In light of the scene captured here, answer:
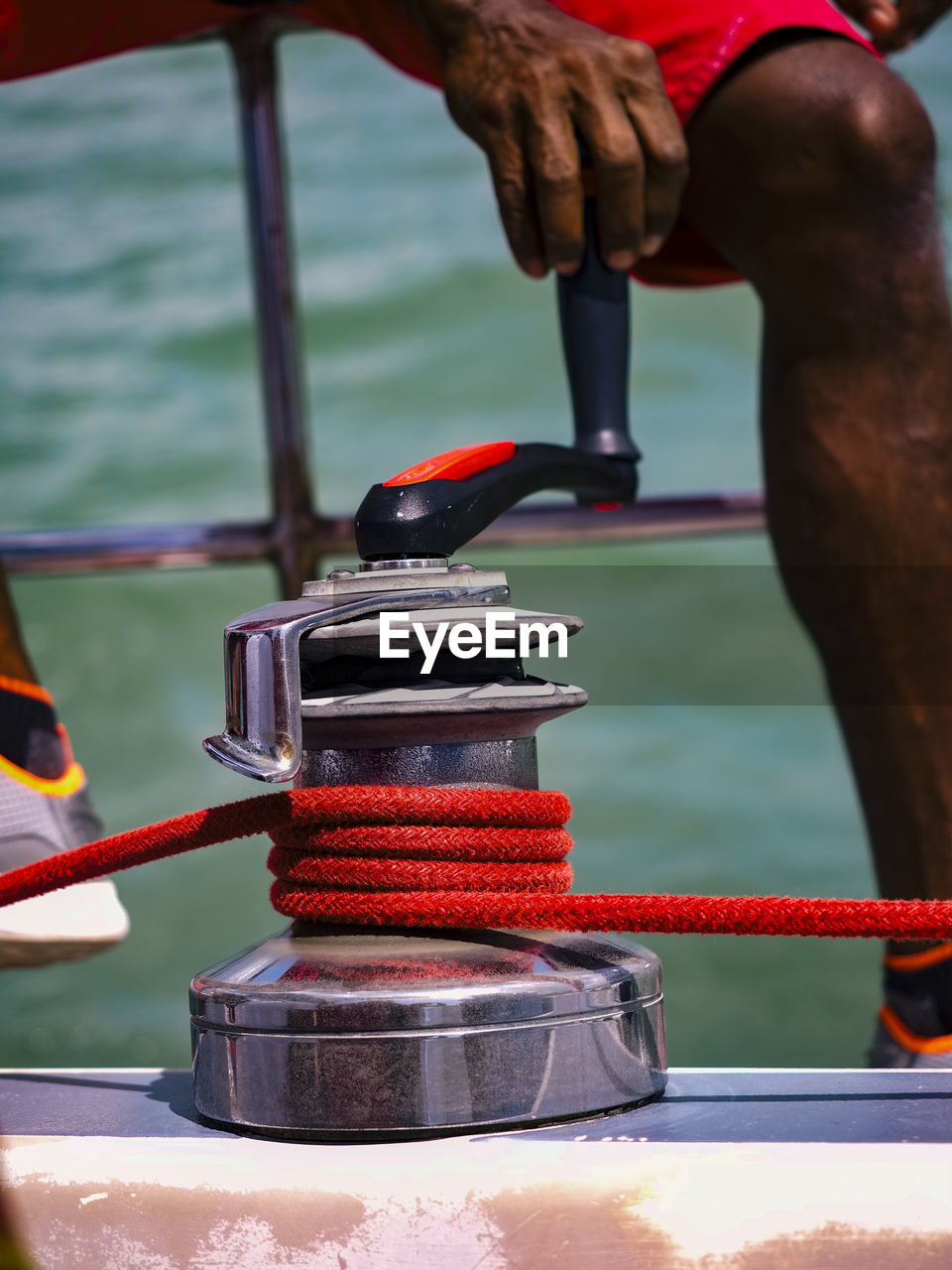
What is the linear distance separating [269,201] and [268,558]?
32 cm

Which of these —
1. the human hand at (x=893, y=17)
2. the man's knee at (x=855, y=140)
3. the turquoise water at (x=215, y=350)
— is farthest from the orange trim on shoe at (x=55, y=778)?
the turquoise water at (x=215, y=350)

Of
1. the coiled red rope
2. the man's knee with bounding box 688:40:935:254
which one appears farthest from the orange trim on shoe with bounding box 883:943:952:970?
the man's knee with bounding box 688:40:935:254

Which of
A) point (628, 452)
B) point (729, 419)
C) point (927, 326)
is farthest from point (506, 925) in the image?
point (729, 419)

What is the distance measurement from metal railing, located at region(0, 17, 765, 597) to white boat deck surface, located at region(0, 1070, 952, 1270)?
0.88 metres

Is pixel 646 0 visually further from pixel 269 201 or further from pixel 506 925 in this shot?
pixel 506 925

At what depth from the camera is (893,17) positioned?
1.25m

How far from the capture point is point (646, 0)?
0.93m

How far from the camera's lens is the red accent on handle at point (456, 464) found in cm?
58

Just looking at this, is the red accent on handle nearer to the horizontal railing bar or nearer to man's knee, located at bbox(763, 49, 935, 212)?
man's knee, located at bbox(763, 49, 935, 212)

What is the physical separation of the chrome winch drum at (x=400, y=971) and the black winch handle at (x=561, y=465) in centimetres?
2


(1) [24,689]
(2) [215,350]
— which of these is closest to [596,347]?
(1) [24,689]

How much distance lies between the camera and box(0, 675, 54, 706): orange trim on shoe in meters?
0.90

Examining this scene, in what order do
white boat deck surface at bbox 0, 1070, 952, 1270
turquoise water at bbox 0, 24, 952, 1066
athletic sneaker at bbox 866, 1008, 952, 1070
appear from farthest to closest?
turquoise water at bbox 0, 24, 952, 1066, athletic sneaker at bbox 866, 1008, 952, 1070, white boat deck surface at bbox 0, 1070, 952, 1270

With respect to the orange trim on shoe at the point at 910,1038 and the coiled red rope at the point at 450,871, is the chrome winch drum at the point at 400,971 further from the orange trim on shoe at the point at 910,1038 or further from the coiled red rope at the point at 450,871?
the orange trim on shoe at the point at 910,1038
